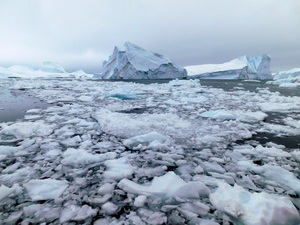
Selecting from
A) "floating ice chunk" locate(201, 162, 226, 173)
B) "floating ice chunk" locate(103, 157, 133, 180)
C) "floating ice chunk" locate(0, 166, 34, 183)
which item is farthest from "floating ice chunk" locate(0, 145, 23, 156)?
"floating ice chunk" locate(201, 162, 226, 173)

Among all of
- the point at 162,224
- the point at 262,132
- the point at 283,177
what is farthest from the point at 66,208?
the point at 262,132

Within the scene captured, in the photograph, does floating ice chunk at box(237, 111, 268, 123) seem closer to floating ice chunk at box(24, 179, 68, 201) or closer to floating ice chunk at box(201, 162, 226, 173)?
floating ice chunk at box(201, 162, 226, 173)

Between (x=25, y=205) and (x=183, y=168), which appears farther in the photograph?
(x=183, y=168)

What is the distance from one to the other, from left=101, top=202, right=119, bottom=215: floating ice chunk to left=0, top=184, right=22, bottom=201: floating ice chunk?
592 millimetres

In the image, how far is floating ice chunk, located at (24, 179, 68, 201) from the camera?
4.00 ft

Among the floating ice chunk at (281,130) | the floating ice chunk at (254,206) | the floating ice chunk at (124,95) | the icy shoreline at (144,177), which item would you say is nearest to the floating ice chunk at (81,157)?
the icy shoreline at (144,177)

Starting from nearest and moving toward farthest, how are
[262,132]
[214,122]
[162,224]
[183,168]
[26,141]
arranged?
[162,224] < [183,168] < [26,141] < [262,132] < [214,122]

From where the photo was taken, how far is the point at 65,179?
4.64ft

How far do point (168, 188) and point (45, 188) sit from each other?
0.82 metres

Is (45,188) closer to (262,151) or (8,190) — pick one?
(8,190)

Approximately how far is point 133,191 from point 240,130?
204cm

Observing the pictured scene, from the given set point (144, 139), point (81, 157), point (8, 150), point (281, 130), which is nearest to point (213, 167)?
point (144, 139)

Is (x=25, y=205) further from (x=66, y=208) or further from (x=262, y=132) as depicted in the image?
(x=262, y=132)

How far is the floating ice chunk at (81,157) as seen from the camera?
1.69 meters
